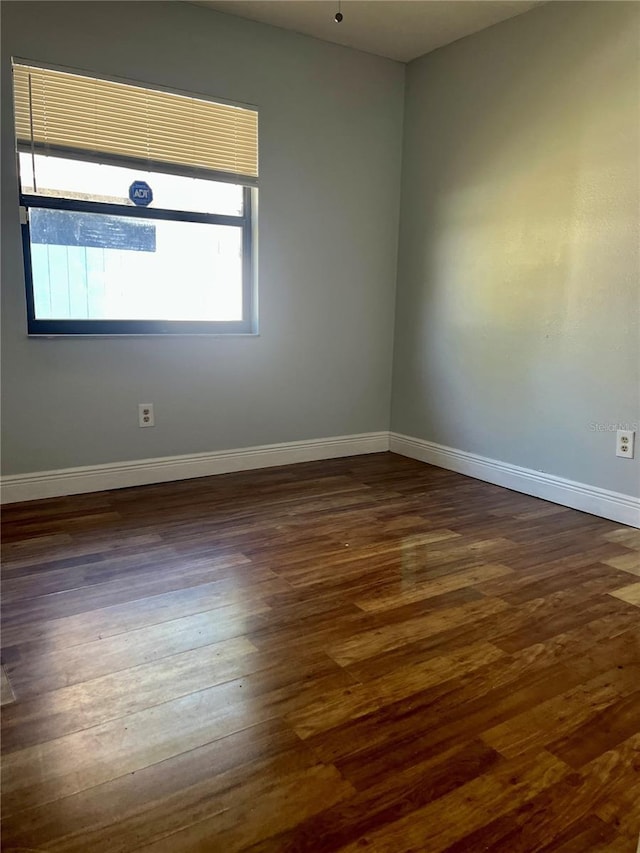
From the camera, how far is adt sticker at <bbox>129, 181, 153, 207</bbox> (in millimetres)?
3109

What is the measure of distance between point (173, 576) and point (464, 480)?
76.2 inches

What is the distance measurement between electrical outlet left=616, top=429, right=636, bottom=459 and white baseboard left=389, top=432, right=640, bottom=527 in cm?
19

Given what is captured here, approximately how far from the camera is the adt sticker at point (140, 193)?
10.2 feet

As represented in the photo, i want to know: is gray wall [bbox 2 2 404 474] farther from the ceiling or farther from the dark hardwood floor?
the dark hardwood floor

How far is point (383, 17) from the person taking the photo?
3180mm

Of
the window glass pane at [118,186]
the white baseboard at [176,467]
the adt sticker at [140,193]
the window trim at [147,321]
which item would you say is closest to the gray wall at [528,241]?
the white baseboard at [176,467]

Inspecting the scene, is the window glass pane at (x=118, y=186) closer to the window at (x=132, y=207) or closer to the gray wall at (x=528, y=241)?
the window at (x=132, y=207)

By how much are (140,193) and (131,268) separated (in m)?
0.38

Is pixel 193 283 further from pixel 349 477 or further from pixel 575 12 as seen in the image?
pixel 575 12

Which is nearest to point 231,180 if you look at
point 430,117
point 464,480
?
point 430,117

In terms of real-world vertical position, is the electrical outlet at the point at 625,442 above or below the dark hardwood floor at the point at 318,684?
above

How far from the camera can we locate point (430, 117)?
3705 mm

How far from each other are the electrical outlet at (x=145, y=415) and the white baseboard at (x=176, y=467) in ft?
0.67

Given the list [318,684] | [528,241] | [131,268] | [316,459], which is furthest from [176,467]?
[528,241]
